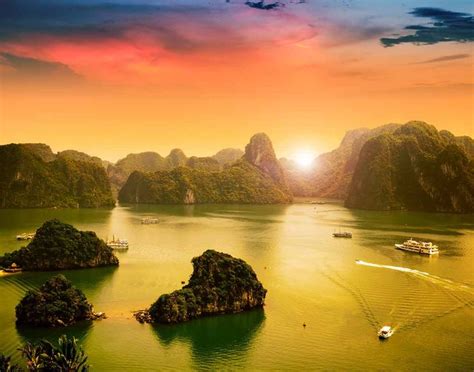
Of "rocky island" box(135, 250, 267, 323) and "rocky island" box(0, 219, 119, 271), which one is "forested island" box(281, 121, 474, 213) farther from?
"rocky island" box(135, 250, 267, 323)

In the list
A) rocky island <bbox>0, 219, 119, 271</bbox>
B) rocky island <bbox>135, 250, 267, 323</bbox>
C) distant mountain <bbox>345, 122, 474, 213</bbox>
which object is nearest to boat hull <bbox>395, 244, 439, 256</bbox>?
rocky island <bbox>135, 250, 267, 323</bbox>

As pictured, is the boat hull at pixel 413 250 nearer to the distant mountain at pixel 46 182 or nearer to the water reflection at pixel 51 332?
the water reflection at pixel 51 332

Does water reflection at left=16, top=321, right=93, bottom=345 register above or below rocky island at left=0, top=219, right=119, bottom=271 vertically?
below

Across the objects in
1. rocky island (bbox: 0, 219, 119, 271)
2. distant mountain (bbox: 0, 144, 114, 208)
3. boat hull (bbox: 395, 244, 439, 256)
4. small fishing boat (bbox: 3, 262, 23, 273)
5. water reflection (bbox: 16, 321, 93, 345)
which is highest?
distant mountain (bbox: 0, 144, 114, 208)

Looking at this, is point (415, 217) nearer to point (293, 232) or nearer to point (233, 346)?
point (293, 232)

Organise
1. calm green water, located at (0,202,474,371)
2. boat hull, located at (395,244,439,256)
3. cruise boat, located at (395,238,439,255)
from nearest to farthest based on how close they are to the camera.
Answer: calm green water, located at (0,202,474,371) < boat hull, located at (395,244,439,256) < cruise boat, located at (395,238,439,255)

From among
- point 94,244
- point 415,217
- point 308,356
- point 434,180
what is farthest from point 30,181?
point 308,356

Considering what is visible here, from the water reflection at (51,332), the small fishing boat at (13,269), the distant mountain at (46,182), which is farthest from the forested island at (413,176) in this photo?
the water reflection at (51,332)
